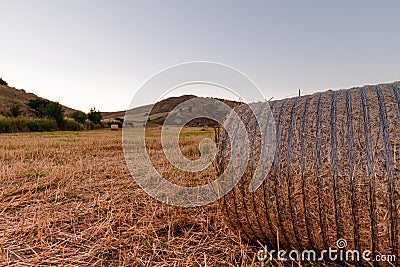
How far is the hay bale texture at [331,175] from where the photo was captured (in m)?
1.47

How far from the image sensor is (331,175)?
60.9 inches

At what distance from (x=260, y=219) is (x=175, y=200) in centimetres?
156

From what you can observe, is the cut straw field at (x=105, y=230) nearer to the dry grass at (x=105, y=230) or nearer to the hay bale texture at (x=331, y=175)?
the dry grass at (x=105, y=230)

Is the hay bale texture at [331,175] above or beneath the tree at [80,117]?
beneath

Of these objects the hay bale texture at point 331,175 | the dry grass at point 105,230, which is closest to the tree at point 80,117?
the dry grass at point 105,230

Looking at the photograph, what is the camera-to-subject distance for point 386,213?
4.74 feet

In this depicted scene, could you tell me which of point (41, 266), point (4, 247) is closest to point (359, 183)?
point (41, 266)

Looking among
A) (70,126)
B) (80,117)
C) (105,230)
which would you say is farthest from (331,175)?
(80,117)

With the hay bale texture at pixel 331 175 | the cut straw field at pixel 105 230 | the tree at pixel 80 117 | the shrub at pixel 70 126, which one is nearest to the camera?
the hay bale texture at pixel 331 175

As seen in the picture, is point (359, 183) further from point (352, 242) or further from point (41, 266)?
point (41, 266)

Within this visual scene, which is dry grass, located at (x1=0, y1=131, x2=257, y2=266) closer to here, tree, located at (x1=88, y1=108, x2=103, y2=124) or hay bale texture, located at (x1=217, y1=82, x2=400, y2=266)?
hay bale texture, located at (x1=217, y1=82, x2=400, y2=266)

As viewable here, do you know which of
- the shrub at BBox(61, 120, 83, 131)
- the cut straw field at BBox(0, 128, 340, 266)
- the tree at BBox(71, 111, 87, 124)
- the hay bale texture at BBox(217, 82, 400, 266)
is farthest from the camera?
the tree at BBox(71, 111, 87, 124)

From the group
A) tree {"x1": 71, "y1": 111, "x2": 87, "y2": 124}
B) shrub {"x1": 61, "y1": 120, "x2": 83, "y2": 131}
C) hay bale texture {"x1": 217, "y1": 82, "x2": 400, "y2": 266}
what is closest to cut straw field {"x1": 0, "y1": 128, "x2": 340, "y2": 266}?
hay bale texture {"x1": 217, "y1": 82, "x2": 400, "y2": 266}

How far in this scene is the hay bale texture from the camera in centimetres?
147
